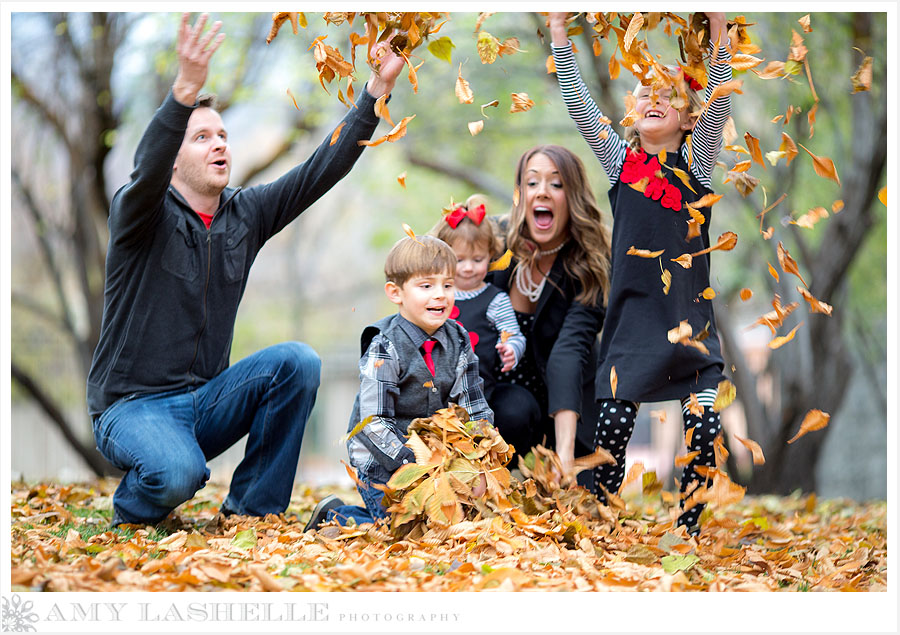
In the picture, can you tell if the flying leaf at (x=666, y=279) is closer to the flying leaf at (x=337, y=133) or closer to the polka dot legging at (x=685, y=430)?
the polka dot legging at (x=685, y=430)

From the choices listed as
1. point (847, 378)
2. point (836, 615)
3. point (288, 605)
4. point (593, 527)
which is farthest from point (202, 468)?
point (847, 378)

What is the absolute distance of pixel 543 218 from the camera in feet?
12.5

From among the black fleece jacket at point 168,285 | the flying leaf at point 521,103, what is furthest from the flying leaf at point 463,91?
the black fleece jacket at point 168,285

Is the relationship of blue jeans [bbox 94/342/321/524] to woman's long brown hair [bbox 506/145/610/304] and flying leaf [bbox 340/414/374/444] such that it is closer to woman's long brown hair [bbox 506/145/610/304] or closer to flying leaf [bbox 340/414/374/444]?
flying leaf [bbox 340/414/374/444]

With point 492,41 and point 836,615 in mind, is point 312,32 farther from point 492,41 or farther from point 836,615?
point 836,615

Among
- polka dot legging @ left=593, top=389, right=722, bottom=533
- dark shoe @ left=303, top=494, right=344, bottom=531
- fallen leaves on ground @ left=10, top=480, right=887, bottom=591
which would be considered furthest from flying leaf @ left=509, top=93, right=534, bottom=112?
dark shoe @ left=303, top=494, right=344, bottom=531

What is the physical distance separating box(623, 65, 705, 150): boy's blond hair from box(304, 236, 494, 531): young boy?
88 centimetres

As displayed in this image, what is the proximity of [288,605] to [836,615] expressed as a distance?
51.8 inches

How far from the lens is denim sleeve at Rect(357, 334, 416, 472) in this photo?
119 inches

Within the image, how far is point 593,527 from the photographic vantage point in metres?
3.13

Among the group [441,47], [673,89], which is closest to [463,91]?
[441,47]

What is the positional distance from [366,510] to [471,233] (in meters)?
1.20

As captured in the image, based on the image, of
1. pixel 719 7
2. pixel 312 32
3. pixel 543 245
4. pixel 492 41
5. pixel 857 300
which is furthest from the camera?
pixel 857 300

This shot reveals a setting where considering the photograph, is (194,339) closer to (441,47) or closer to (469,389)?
(469,389)
